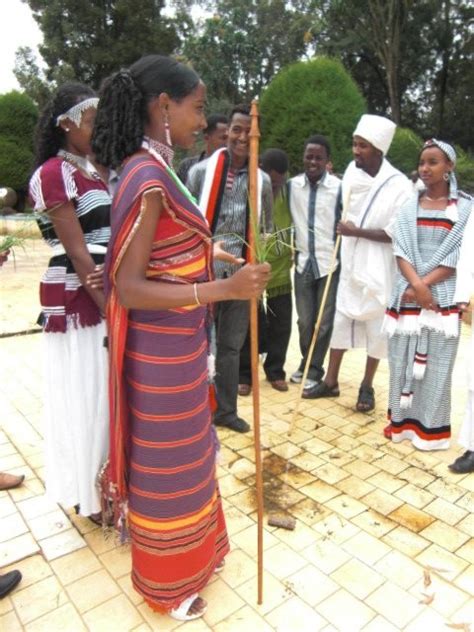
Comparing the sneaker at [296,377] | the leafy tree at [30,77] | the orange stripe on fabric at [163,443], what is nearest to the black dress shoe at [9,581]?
the orange stripe on fabric at [163,443]

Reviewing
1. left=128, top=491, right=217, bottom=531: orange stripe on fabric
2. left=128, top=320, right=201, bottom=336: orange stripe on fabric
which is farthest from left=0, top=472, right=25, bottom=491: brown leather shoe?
left=128, top=320, right=201, bottom=336: orange stripe on fabric

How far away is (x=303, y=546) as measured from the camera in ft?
8.50

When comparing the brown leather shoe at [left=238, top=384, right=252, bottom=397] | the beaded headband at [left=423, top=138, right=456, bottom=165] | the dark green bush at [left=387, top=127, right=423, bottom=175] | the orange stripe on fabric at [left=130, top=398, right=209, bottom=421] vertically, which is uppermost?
the dark green bush at [left=387, top=127, right=423, bottom=175]

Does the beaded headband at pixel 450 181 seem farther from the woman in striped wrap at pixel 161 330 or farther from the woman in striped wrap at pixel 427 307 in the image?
the woman in striped wrap at pixel 161 330

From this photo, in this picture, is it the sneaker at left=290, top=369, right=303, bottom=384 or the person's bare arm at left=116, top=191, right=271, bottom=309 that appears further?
the sneaker at left=290, top=369, right=303, bottom=384

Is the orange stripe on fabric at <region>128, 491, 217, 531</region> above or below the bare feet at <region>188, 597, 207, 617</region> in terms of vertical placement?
above

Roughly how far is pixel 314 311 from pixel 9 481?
2.62 metres

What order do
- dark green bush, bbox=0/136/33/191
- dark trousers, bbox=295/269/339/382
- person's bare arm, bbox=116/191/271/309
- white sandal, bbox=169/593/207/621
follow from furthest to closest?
dark green bush, bbox=0/136/33/191, dark trousers, bbox=295/269/339/382, white sandal, bbox=169/593/207/621, person's bare arm, bbox=116/191/271/309

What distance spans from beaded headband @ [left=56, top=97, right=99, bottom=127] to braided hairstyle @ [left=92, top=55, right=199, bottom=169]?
56 centimetres

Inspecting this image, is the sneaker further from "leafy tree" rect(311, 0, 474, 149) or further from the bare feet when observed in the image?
"leafy tree" rect(311, 0, 474, 149)

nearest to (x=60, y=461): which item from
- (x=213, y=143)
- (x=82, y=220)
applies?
(x=82, y=220)

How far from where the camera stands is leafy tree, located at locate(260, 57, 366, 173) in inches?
449

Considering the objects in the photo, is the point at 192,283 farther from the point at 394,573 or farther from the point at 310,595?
the point at 394,573

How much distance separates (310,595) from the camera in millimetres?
2264
